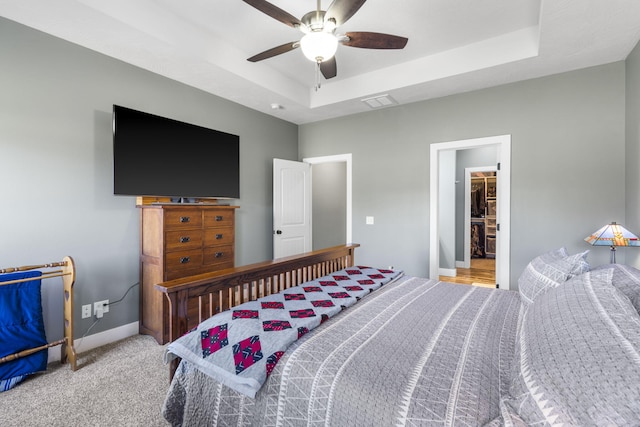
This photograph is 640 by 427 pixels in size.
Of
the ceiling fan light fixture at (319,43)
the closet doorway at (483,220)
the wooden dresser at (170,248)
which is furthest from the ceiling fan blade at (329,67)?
the closet doorway at (483,220)

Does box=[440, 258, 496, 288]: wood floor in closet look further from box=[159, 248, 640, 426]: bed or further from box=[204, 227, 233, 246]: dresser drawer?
box=[204, 227, 233, 246]: dresser drawer

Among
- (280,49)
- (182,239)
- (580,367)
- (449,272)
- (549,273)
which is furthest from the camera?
(449,272)

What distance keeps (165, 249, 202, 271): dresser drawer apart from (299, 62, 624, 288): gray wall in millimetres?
2218

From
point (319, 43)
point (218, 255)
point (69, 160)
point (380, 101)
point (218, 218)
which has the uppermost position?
point (380, 101)

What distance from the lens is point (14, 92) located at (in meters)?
2.32

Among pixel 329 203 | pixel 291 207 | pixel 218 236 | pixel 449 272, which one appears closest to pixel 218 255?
pixel 218 236

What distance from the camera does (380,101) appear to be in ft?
12.6

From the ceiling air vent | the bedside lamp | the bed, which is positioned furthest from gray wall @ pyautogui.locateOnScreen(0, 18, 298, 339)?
the bedside lamp

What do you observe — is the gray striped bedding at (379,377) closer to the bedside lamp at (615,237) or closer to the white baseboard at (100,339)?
the bedside lamp at (615,237)

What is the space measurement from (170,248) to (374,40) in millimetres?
2374

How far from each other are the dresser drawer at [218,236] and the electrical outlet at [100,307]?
981mm

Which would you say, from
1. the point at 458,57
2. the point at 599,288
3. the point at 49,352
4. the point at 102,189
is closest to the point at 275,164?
the point at 102,189

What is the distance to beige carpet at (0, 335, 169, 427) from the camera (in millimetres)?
1805

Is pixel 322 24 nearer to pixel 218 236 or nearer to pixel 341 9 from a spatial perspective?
pixel 341 9
